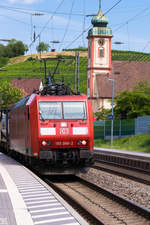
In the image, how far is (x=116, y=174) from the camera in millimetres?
20781

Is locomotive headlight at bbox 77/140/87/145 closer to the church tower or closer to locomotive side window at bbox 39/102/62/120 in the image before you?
locomotive side window at bbox 39/102/62/120

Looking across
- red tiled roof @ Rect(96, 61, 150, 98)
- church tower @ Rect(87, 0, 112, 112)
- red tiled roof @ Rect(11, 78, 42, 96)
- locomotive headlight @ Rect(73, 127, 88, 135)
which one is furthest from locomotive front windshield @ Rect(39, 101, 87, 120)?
red tiled roof @ Rect(11, 78, 42, 96)

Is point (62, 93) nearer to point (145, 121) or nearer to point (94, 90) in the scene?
point (145, 121)

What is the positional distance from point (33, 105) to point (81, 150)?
2484 millimetres

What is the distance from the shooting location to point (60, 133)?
17.4 m

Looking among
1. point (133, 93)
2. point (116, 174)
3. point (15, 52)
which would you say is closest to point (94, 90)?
point (133, 93)

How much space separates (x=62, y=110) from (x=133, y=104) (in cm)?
3631

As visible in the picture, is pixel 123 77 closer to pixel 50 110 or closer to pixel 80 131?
pixel 50 110

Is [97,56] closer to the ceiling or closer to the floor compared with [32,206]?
closer to the ceiling

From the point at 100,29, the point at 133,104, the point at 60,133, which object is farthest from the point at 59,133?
the point at 100,29

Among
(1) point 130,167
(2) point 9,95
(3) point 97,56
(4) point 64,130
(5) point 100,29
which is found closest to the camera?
(4) point 64,130

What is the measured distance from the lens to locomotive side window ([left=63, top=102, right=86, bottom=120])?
17844mm

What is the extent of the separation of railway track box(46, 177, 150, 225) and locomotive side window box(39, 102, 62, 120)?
308cm

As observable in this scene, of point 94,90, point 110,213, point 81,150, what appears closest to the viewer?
point 110,213
